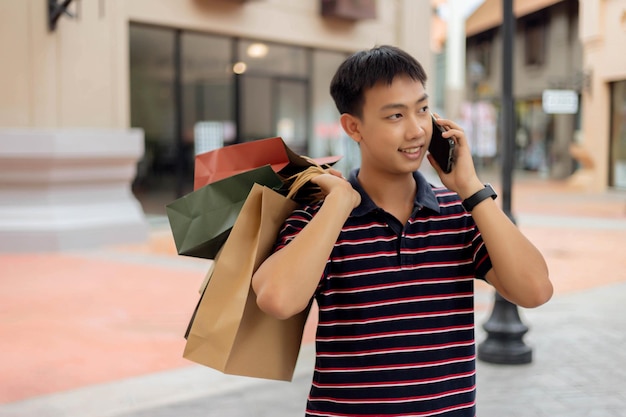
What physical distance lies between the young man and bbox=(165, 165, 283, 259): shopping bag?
15 centimetres

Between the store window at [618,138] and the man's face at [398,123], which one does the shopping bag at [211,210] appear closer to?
the man's face at [398,123]

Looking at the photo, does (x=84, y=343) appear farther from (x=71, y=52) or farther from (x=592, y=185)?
(x=592, y=185)

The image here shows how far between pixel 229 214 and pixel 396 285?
0.47 m

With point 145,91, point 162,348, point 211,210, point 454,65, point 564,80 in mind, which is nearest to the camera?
point 211,210

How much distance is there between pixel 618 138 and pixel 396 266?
636 inches

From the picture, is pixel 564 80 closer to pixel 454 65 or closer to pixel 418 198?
pixel 418 198

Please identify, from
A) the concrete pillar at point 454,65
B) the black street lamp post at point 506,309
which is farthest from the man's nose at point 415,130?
the concrete pillar at point 454,65

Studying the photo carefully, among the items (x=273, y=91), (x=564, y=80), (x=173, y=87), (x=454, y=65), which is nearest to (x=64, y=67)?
(x=173, y=87)

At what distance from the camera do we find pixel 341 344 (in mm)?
1980

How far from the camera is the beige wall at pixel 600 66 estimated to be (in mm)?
5423

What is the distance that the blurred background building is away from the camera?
34.6 ft

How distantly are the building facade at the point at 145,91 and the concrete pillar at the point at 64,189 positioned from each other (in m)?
0.02

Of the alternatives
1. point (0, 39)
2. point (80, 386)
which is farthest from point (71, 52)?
point (80, 386)

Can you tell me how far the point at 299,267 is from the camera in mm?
1841
